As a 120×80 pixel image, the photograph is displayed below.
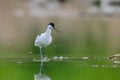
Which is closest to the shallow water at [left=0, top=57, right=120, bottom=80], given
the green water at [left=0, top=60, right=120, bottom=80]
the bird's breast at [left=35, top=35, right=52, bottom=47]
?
the green water at [left=0, top=60, right=120, bottom=80]

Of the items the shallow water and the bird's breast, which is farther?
the bird's breast

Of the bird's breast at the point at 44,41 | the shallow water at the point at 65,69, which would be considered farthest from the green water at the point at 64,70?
the bird's breast at the point at 44,41

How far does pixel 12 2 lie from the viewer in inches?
1451

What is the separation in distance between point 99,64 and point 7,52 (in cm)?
262

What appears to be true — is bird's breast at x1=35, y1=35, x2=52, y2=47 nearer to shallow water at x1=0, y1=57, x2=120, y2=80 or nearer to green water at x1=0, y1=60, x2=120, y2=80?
shallow water at x1=0, y1=57, x2=120, y2=80

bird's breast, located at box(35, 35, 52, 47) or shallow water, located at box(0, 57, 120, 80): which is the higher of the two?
bird's breast, located at box(35, 35, 52, 47)

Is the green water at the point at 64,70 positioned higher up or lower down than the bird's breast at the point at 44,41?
lower down

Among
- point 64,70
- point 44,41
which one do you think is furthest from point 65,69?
point 44,41

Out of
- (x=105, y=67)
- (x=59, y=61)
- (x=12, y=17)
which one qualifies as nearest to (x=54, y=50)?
(x=59, y=61)

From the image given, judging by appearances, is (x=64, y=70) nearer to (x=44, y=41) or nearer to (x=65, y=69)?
(x=65, y=69)

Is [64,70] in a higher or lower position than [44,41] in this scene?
lower

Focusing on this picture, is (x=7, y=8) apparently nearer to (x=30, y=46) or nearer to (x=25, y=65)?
(x=30, y=46)

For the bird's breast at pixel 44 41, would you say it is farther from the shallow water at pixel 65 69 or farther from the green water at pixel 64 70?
the green water at pixel 64 70

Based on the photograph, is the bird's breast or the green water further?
the bird's breast
